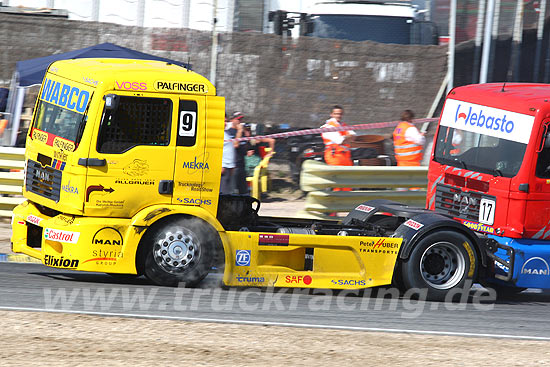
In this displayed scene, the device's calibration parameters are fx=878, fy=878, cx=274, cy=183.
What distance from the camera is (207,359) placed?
6719mm

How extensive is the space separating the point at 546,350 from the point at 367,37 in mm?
10376

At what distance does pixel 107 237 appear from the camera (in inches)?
340

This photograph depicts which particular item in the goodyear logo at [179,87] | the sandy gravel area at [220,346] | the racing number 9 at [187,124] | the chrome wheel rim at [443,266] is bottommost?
the sandy gravel area at [220,346]

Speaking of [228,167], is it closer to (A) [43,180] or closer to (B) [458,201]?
(B) [458,201]

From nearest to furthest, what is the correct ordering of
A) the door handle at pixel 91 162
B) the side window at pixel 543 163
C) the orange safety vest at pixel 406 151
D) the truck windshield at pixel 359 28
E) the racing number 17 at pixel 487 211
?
the door handle at pixel 91 162 < the side window at pixel 543 163 < the racing number 17 at pixel 487 211 < the orange safety vest at pixel 406 151 < the truck windshield at pixel 359 28

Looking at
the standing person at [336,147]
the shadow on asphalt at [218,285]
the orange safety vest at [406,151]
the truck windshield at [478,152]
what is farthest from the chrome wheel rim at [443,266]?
the standing person at [336,147]

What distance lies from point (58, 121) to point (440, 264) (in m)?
4.28

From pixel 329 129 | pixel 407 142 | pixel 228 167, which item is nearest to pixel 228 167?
pixel 228 167

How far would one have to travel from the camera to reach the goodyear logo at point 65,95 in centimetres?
869

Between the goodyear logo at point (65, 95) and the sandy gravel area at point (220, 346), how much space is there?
2158 mm

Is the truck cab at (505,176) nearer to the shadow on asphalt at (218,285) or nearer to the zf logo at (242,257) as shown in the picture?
the shadow on asphalt at (218,285)

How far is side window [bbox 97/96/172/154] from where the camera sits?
8.62 meters

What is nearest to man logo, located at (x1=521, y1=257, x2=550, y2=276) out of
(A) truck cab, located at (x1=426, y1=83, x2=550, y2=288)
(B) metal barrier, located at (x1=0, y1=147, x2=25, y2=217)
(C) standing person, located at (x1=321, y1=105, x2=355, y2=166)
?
(A) truck cab, located at (x1=426, y1=83, x2=550, y2=288)

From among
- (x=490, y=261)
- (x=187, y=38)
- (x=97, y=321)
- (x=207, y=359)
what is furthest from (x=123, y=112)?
(x=187, y=38)
